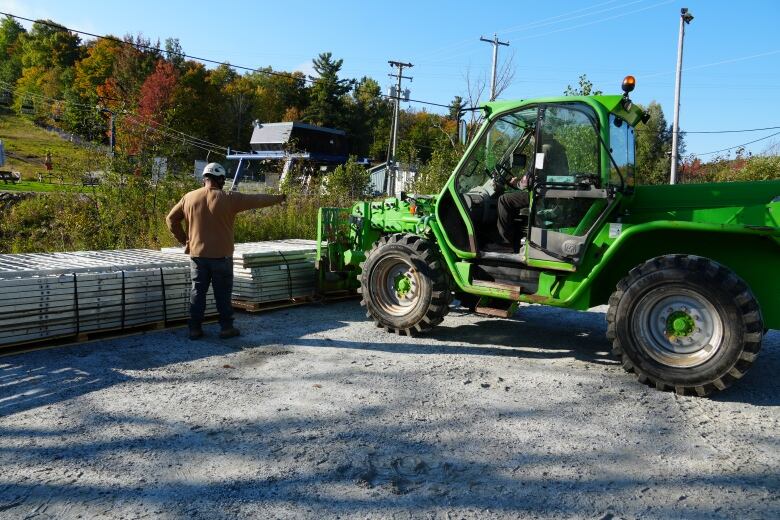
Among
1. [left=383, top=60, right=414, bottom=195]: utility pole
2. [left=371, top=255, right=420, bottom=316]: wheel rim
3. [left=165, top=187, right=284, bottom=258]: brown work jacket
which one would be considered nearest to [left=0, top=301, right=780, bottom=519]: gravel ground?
[left=371, top=255, right=420, bottom=316]: wheel rim

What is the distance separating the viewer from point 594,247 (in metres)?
5.79

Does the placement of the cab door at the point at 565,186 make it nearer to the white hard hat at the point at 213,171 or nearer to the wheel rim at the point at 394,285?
the wheel rim at the point at 394,285

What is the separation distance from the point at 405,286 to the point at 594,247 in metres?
2.30

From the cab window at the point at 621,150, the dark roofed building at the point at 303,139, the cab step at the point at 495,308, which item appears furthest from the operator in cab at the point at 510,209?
the dark roofed building at the point at 303,139

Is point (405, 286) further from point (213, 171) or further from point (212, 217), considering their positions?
point (213, 171)

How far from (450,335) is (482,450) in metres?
3.22

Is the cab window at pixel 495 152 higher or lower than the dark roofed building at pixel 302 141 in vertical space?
lower

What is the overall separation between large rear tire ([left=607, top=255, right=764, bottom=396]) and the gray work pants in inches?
161

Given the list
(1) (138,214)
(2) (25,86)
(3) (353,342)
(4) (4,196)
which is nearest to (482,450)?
(3) (353,342)

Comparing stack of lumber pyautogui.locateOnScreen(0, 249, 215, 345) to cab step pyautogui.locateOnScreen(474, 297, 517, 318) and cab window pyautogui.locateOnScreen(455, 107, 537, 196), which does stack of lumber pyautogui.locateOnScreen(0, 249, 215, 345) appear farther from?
cab window pyautogui.locateOnScreen(455, 107, 537, 196)

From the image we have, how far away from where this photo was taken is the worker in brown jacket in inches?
259

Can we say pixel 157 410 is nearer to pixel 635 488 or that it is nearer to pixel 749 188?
pixel 635 488

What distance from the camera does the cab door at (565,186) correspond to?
5793mm

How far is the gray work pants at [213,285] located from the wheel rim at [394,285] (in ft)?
5.63
